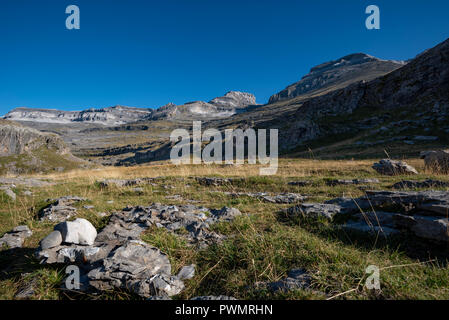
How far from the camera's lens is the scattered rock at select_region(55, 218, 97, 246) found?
3.80m

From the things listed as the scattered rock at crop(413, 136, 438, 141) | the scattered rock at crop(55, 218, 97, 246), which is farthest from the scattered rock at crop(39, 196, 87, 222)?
the scattered rock at crop(413, 136, 438, 141)

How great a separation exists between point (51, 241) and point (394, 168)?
16.2 metres

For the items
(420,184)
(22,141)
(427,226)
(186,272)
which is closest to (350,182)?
(420,184)

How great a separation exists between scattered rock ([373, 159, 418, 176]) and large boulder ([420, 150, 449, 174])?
4.27 ft

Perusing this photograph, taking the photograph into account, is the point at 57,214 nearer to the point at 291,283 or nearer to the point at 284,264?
the point at 284,264

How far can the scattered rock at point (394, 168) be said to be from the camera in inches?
480

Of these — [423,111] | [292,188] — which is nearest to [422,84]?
[423,111]

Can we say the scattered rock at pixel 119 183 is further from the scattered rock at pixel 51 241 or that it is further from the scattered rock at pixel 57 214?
the scattered rock at pixel 51 241

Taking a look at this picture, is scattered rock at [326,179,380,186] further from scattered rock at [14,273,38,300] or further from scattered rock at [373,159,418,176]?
scattered rock at [14,273,38,300]

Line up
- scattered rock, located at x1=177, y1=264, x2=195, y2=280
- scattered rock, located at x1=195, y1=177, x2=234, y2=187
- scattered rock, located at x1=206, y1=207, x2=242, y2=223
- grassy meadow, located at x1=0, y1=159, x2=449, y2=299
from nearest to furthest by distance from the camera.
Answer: grassy meadow, located at x1=0, y1=159, x2=449, y2=299, scattered rock, located at x1=177, y1=264, x2=195, y2=280, scattered rock, located at x1=206, y1=207, x2=242, y2=223, scattered rock, located at x1=195, y1=177, x2=234, y2=187

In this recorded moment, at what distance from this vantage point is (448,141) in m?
23.9

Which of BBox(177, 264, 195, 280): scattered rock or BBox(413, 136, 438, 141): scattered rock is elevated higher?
BBox(413, 136, 438, 141): scattered rock

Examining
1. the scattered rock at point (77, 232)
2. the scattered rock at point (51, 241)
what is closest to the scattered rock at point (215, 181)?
the scattered rock at point (77, 232)
